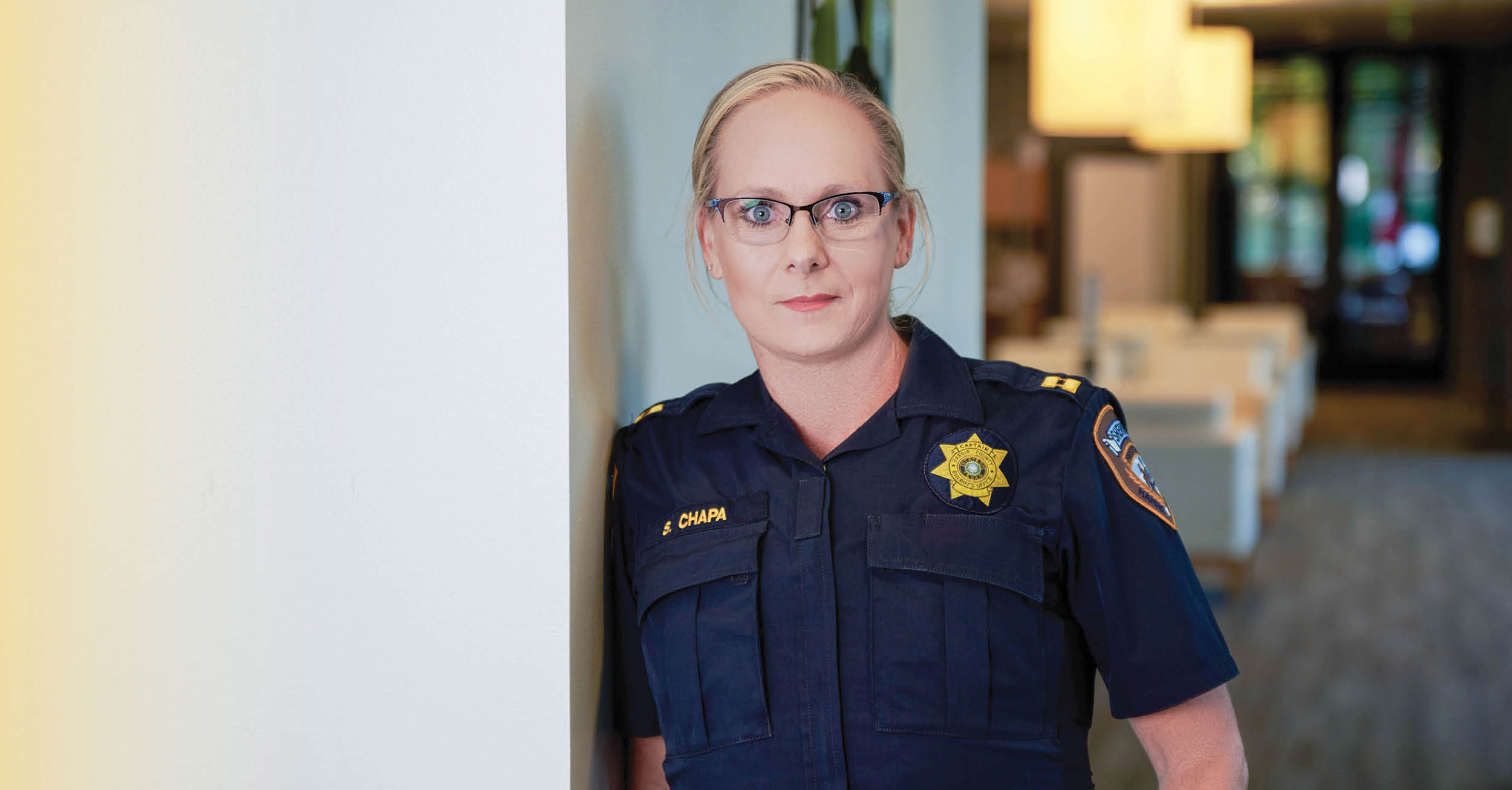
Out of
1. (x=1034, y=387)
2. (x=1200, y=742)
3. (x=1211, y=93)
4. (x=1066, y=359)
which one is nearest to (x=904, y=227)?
(x=1034, y=387)

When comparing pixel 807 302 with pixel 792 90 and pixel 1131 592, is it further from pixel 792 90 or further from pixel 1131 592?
pixel 1131 592

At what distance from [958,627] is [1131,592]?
16 centimetres

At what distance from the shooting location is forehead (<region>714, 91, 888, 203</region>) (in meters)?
1.31

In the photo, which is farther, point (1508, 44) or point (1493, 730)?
point (1508, 44)

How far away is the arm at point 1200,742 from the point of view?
1303 mm

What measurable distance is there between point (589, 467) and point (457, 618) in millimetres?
191

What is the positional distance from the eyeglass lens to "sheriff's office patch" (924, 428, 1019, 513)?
217mm

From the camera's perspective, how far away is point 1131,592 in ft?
4.18

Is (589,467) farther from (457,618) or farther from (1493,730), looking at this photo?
(1493,730)

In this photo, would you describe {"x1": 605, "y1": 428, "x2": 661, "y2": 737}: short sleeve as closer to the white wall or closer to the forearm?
the white wall

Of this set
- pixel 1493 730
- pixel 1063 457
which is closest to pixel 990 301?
pixel 1493 730

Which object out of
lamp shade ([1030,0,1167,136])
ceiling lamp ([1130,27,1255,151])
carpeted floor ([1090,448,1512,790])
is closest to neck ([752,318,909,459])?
carpeted floor ([1090,448,1512,790])

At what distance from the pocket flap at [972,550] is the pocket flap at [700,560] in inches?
4.5

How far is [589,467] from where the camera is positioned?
1378mm
